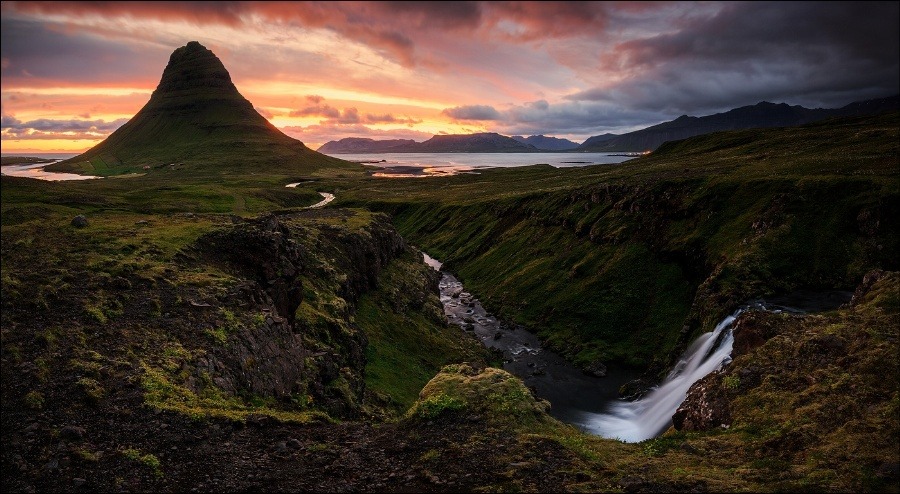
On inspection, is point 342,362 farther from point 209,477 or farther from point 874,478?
point 874,478

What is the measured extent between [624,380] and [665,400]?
464 inches

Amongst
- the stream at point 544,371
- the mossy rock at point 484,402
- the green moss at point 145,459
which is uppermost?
the green moss at point 145,459

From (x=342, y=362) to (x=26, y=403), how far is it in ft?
69.7

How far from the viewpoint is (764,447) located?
18.5 m

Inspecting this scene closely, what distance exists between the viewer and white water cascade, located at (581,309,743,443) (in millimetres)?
43344

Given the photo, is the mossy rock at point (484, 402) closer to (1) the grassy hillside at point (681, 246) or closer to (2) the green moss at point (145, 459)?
(2) the green moss at point (145, 459)

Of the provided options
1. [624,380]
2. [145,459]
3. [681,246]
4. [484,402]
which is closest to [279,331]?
[145,459]

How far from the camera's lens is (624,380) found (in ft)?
192

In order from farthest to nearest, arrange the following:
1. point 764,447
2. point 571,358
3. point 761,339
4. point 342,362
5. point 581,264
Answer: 1. point 581,264
2. point 571,358
3. point 342,362
4. point 761,339
5. point 764,447

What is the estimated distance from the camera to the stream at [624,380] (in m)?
44.7

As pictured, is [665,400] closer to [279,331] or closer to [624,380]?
[624,380]

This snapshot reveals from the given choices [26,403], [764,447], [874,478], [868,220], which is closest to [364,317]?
[26,403]

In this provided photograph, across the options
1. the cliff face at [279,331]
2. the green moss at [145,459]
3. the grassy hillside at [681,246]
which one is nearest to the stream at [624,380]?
the grassy hillside at [681,246]

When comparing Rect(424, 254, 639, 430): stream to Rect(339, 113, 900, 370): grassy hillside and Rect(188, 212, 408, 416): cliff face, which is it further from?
Rect(188, 212, 408, 416): cliff face
